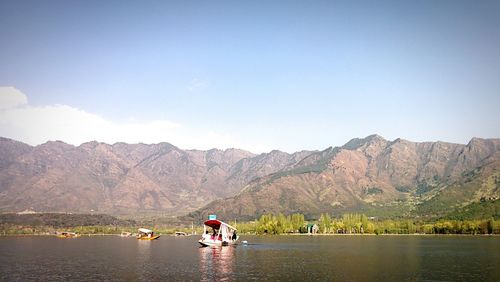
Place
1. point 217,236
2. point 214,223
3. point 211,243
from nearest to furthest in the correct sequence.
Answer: point 214,223, point 211,243, point 217,236

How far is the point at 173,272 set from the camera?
89688 millimetres

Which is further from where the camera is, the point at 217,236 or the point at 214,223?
the point at 217,236

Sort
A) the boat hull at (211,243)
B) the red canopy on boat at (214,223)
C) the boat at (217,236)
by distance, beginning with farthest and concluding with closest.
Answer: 1. the boat hull at (211,243)
2. the boat at (217,236)
3. the red canopy on boat at (214,223)

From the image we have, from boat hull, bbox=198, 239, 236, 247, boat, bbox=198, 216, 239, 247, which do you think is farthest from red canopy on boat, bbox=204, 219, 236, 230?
boat hull, bbox=198, 239, 236, 247

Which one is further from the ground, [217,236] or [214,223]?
[214,223]

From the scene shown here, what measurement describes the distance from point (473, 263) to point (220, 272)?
5740 centimetres

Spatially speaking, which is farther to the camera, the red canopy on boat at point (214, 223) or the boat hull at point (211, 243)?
the boat hull at point (211, 243)

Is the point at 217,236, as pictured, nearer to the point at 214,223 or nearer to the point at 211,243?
the point at 211,243

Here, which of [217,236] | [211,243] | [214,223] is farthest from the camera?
[217,236]

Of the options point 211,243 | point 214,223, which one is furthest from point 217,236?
point 214,223

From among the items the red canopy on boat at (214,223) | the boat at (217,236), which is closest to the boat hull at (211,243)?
the boat at (217,236)

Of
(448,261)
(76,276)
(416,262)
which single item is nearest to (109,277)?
(76,276)

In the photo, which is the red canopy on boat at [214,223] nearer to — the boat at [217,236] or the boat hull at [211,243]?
the boat at [217,236]

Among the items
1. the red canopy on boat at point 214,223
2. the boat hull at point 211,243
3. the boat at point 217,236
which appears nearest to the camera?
the red canopy on boat at point 214,223
